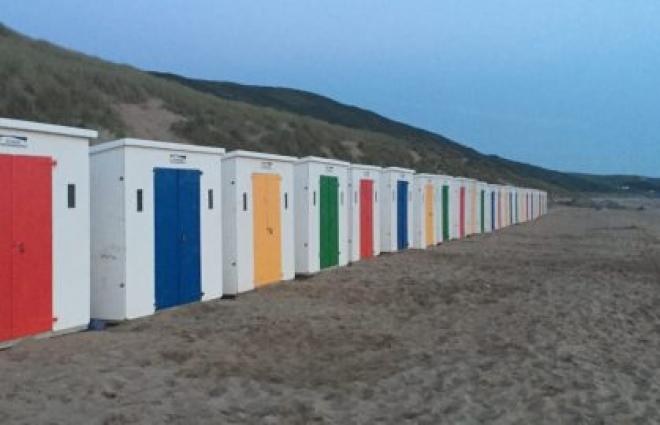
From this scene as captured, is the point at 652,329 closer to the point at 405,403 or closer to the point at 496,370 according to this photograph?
the point at 496,370

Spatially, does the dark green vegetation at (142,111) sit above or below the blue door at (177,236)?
above

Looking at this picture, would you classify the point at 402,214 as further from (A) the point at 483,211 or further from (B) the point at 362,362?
(B) the point at 362,362

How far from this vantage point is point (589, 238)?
35344 millimetres

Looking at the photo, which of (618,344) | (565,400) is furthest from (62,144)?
(618,344)

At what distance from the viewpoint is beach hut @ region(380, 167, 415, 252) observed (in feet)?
77.8

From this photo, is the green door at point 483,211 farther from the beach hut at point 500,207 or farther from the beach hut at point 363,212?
the beach hut at point 363,212

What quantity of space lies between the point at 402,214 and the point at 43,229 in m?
16.1

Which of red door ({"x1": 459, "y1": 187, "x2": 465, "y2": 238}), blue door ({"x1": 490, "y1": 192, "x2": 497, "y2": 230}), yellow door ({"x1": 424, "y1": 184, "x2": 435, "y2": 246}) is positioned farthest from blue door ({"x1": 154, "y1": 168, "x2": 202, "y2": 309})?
blue door ({"x1": 490, "y1": 192, "x2": 497, "y2": 230})

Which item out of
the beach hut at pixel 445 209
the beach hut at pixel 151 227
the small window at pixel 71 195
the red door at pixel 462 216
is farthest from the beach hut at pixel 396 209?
the small window at pixel 71 195

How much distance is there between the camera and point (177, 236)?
41.5ft

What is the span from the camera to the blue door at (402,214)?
24.8 metres

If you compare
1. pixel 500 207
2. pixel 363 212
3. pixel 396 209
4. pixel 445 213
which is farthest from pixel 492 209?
pixel 363 212

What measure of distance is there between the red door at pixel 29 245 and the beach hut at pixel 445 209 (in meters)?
20.9

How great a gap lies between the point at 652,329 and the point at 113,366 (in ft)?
22.7
